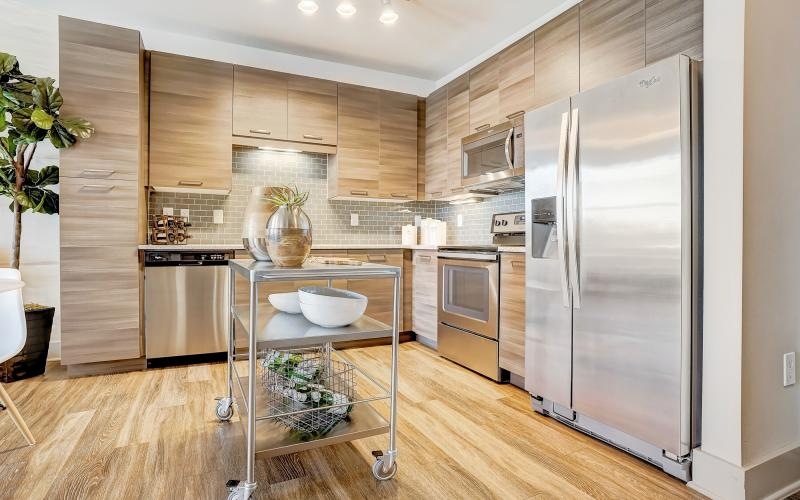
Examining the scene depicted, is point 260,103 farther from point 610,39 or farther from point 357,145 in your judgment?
point 610,39

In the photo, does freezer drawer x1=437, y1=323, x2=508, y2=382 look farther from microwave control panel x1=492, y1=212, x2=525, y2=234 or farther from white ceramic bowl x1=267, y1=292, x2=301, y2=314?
white ceramic bowl x1=267, y1=292, x2=301, y2=314

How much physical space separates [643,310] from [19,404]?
332 centimetres

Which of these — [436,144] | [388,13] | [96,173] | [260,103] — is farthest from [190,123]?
[436,144]

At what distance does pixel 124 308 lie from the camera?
3113 millimetres

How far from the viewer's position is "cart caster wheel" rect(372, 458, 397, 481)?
1.71m

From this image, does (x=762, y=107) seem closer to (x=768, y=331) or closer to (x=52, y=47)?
(x=768, y=331)

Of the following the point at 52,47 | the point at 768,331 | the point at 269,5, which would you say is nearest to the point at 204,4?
the point at 269,5

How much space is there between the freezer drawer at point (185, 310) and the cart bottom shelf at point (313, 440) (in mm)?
1628

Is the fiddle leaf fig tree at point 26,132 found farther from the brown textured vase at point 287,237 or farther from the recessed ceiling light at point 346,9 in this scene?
the brown textured vase at point 287,237

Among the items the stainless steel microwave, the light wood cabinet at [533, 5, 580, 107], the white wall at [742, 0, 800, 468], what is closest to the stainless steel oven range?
the stainless steel microwave

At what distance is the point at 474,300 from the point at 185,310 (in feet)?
7.09

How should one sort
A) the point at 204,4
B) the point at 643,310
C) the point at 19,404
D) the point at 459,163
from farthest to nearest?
1. the point at 459,163
2. the point at 204,4
3. the point at 19,404
4. the point at 643,310

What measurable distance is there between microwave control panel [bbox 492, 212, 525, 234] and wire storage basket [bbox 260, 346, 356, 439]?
6.24 feet

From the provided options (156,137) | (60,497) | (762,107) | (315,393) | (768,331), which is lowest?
(60,497)
